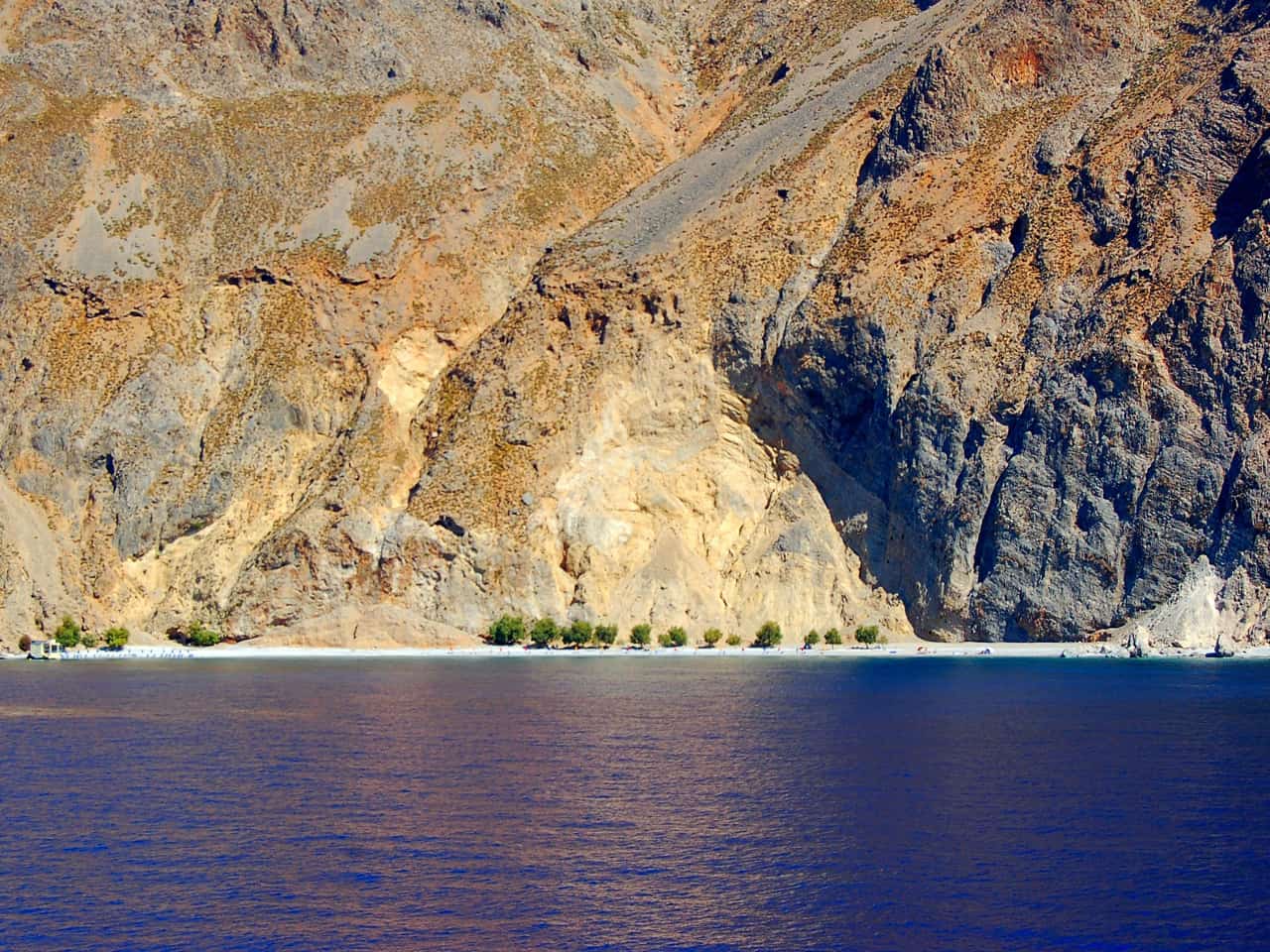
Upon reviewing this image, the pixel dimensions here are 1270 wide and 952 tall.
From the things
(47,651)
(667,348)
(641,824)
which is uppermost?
(667,348)

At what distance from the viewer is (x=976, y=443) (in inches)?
3356

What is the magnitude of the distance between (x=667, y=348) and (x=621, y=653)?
20572mm

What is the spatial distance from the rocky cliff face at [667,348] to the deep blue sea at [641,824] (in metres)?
28.2

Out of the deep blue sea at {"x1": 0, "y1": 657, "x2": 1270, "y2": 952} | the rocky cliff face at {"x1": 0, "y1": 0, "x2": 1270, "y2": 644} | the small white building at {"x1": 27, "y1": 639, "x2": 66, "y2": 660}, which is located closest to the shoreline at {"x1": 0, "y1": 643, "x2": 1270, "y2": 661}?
the small white building at {"x1": 27, "y1": 639, "x2": 66, "y2": 660}

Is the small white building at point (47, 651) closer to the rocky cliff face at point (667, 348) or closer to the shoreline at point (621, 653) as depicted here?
the shoreline at point (621, 653)

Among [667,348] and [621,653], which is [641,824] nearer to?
[621,653]

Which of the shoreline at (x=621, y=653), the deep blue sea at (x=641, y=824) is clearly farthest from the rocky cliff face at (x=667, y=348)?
the deep blue sea at (x=641, y=824)

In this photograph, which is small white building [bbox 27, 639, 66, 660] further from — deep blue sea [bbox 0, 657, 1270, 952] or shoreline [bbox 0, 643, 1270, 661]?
deep blue sea [bbox 0, 657, 1270, 952]

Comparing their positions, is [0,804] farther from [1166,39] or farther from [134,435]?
[1166,39]

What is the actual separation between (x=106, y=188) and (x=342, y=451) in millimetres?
30152

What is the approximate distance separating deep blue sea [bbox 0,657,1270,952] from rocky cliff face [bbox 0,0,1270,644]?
2816 cm

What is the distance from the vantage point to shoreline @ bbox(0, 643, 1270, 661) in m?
78.6

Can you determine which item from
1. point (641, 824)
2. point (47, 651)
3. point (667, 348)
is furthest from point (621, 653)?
point (641, 824)

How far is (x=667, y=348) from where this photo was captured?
9681cm
